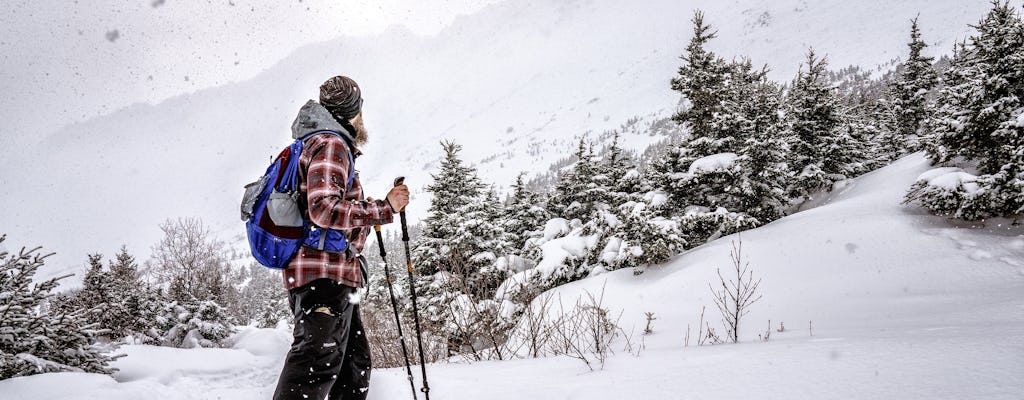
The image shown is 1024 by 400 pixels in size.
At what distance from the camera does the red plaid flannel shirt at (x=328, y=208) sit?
196 centimetres

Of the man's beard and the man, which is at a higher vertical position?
the man's beard

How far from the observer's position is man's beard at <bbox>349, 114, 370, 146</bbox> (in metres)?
2.50

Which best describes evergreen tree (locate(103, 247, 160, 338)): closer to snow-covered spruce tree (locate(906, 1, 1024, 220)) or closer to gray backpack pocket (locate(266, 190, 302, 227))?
gray backpack pocket (locate(266, 190, 302, 227))

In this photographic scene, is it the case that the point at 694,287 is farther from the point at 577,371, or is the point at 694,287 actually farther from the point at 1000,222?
the point at 577,371

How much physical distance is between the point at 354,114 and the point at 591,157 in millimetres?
16863

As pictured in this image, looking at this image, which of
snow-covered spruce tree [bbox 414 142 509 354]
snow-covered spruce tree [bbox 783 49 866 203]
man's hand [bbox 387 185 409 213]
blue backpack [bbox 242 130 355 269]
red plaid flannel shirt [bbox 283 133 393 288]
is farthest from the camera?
snow-covered spruce tree [bbox 783 49 866 203]

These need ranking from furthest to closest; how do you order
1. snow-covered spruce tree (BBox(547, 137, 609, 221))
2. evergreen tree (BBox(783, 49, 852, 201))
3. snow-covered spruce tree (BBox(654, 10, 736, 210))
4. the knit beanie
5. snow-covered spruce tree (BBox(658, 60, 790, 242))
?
snow-covered spruce tree (BBox(547, 137, 609, 221)) < evergreen tree (BBox(783, 49, 852, 201)) < snow-covered spruce tree (BBox(654, 10, 736, 210)) < snow-covered spruce tree (BBox(658, 60, 790, 242)) < the knit beanie

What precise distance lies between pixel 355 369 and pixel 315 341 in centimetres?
54

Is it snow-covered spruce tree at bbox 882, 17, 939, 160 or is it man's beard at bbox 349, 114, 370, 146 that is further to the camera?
snow-covered spruce tree at bbox 882, 17, 939, 160

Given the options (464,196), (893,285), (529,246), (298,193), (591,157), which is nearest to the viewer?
(298,193)

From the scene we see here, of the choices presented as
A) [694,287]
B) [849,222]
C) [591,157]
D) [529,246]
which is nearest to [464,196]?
[529,246]

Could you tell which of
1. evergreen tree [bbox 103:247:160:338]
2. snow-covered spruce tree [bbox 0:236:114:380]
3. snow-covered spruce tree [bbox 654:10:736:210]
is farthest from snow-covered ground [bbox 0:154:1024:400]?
evergreen tree [bbox 103:247:160:338]

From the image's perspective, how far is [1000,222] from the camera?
9312mm

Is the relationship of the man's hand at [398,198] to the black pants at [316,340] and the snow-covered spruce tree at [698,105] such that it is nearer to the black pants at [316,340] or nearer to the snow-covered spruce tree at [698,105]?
the black pants at [316,340]
